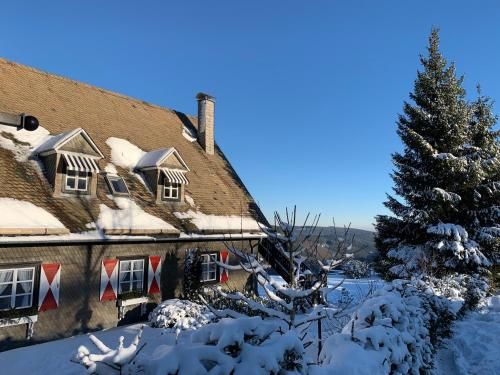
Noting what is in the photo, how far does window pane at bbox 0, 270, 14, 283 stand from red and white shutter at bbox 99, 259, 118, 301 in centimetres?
252

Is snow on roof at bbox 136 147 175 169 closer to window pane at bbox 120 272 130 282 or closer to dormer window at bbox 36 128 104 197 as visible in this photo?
dormer window at bbox 36 128 104 197

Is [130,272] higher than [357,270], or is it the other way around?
[130,272]

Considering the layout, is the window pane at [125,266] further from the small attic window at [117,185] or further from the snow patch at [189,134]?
the snow patch at [189,134]

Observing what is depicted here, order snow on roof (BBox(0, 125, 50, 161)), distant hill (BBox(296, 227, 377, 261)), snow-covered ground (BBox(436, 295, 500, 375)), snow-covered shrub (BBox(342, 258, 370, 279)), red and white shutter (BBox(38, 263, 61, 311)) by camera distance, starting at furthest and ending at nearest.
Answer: snow-covered shrub (BBox(342, 258, 370, 279))
snow on roof (BBox(0, 125, 50, 161))
red and white shutter (BBox(38, 263, 61, 311))
snow-covered ground (BBox(436, 295, 500, 375))
distant hill (BBox(296, 227, 377, 261))

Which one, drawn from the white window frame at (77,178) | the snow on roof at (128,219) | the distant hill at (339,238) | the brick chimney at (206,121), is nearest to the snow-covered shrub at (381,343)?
the distant hill at (339,238)

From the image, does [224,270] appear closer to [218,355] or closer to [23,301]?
[23,301]

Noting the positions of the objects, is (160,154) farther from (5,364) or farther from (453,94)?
(453,94)

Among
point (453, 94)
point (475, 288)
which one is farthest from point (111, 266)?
point (453, 94)

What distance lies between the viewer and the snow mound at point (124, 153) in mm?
14602

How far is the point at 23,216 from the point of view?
9.77 m

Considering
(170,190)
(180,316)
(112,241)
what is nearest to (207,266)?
(170,190)

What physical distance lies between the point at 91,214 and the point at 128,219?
3.88ft

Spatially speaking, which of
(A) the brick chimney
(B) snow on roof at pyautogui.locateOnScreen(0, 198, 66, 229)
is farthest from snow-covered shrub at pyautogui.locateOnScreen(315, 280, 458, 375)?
(A) the brick chimney

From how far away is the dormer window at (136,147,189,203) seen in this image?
14570 millimetres
